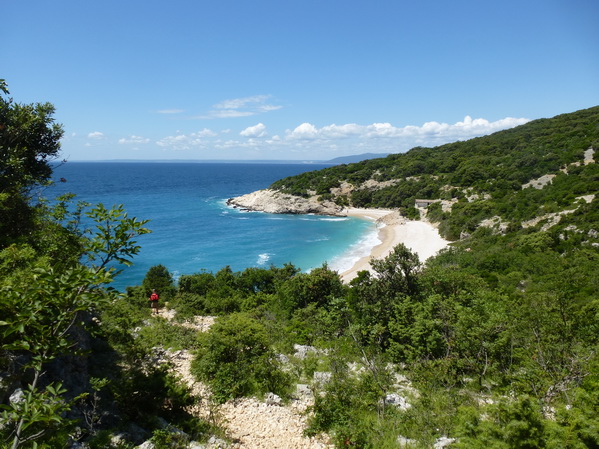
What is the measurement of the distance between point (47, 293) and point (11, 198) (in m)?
9.15

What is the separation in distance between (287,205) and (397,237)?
3431cm

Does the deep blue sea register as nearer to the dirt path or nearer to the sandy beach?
the sandy beach

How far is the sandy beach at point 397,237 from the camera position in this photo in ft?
134

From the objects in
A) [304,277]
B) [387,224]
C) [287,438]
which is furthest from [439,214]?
[287,438]

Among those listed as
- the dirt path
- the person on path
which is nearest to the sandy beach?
the person on path

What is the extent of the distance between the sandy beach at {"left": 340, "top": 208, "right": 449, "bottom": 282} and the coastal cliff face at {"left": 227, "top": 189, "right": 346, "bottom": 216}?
6.06m

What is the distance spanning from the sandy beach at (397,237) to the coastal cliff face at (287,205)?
19.9 feet

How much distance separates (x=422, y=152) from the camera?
103 meters

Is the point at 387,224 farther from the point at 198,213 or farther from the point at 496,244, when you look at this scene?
the point at 198,213

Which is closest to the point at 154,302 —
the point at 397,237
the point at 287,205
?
the point at 397,237

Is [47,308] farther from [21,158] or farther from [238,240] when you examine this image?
[238,240]

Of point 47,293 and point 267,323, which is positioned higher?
point 47,293

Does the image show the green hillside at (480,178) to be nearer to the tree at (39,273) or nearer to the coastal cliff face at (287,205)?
the coastal cliff face at (287,205)

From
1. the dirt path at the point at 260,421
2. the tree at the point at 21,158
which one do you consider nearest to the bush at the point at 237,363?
the dirt path at the point at 260,421
